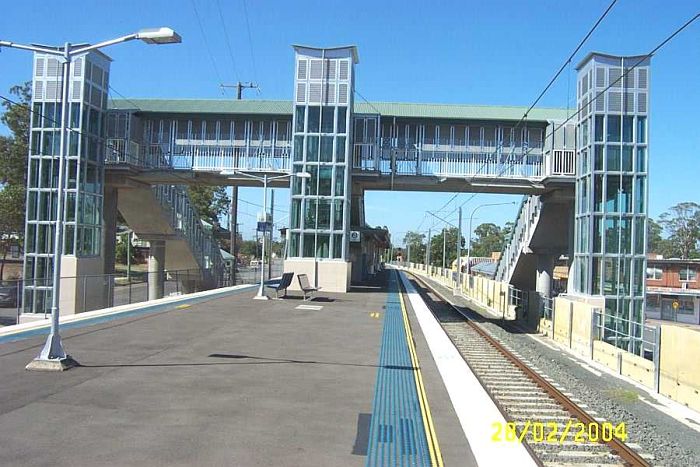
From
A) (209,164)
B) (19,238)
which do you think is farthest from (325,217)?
(19,238)

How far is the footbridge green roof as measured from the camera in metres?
32.1

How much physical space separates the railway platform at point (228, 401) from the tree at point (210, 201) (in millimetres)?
60353

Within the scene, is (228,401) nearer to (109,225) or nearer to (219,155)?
(109,225)

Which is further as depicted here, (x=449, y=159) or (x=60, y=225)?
(x=449, y=159)

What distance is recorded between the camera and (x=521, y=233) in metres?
34.0

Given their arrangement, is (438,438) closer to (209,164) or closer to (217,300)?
(217,300)

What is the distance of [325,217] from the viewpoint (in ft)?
95.0

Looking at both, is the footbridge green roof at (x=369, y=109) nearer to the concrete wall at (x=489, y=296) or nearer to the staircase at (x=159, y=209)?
the staircase at (x=159, y=209)

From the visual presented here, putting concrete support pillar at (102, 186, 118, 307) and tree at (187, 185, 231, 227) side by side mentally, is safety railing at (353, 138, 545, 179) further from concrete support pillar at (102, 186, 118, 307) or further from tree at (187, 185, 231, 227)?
tree at (187, 185, 231, 227)

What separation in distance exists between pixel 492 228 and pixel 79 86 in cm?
15091

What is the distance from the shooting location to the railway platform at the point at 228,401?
222 inches

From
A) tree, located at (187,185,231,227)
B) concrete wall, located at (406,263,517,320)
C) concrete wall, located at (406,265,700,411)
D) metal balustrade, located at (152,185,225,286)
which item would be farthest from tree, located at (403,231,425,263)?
concrete wall, located at (406,265,700,411)

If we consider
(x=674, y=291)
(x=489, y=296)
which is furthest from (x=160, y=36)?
(x=674, y=291)

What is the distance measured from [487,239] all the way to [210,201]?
10353 cm
